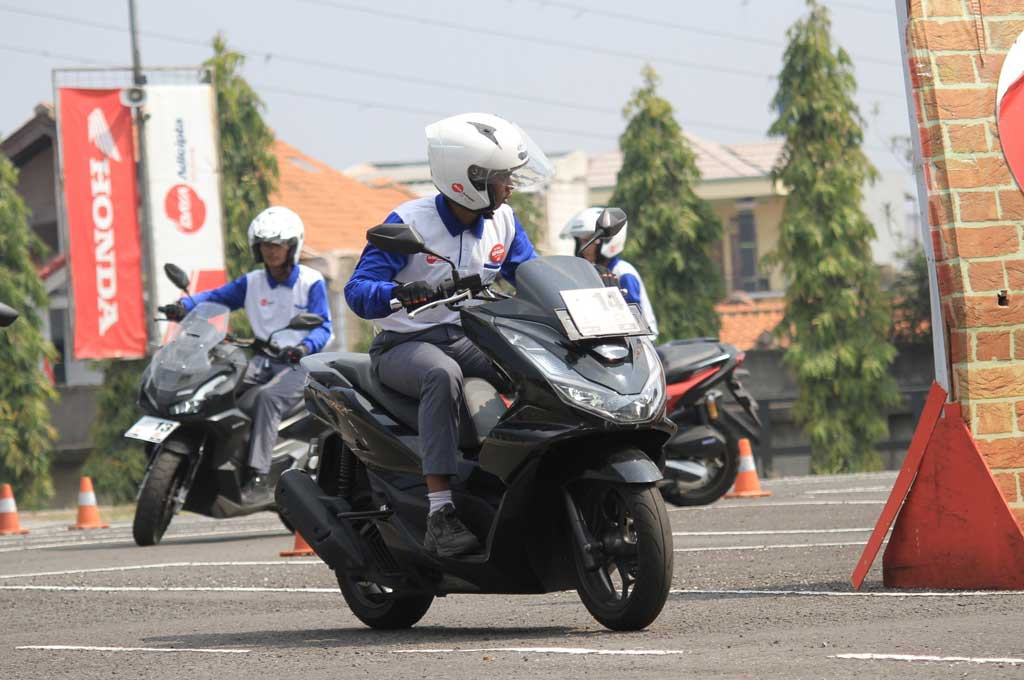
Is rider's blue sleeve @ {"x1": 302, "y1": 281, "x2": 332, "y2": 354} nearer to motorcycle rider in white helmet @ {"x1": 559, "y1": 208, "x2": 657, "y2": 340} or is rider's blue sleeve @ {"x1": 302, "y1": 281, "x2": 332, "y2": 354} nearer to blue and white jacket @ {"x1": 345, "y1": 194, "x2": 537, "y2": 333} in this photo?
motorcycle rider in white helmet @ {"x1": 559, "y1": 208, "x2": 657, "y2": 340}

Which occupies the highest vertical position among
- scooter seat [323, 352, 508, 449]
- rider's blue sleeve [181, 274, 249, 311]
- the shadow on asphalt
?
rider's blue sleeve [181, 274, 249, 311]

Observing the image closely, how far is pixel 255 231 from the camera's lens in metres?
13.0

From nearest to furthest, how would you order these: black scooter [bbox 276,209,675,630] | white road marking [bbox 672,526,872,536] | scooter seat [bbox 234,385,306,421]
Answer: black scooter [bbox 276,209,675,630], white road marking [bbox 672,526,872,536], scooter seat [bbox 234,385,306,421]

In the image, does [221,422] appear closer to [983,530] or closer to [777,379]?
[983,530]

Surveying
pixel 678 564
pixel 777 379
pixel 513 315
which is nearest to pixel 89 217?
pixel 777 379

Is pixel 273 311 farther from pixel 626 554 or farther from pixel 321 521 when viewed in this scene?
pixel 626 554

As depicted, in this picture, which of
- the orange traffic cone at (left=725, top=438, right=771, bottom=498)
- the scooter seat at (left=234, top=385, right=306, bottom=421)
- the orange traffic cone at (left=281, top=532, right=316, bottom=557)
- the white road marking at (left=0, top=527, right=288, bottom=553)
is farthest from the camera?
the orange traffic cone at (left=725, top=438, right=771, bottom=498)

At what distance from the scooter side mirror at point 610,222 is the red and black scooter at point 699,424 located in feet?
20.7

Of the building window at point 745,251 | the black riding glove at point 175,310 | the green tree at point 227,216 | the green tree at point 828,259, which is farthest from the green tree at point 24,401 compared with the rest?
the building window at point 745,251

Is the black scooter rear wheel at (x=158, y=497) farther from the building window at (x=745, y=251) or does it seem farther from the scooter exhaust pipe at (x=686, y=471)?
the building window at (x=745, y=251)

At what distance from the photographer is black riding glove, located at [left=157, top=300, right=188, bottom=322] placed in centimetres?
1295

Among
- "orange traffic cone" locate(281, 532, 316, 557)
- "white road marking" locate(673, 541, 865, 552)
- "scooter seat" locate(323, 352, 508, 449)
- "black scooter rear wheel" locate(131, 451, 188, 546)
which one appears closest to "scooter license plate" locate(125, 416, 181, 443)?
"black scooter rear wheel" locate(131, 451, 188, 546)

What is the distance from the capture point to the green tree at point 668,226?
112 ft

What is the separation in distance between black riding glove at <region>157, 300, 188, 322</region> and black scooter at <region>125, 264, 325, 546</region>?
0.06m
